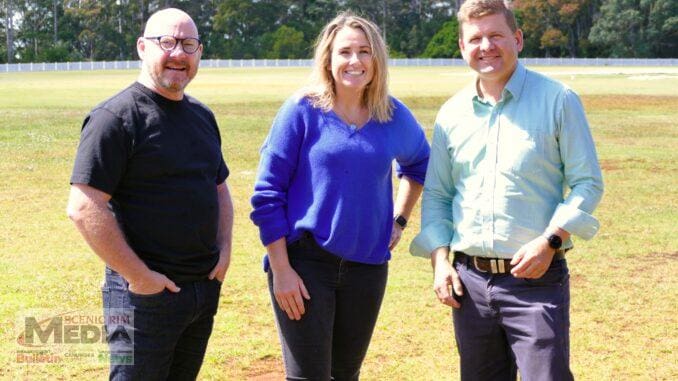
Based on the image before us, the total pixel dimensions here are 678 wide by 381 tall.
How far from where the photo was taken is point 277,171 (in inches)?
151

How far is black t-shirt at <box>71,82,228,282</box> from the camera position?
11.5ft

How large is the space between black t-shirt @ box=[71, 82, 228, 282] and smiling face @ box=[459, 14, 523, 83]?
3.80 feet

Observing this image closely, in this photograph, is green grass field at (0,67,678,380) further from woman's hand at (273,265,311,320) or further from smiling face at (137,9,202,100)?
smiling face at (137,9,202,100)

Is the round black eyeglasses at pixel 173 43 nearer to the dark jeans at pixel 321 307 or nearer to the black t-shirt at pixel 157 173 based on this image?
the black t-shirt at pixel 157 173

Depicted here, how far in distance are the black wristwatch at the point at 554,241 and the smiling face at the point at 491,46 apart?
68cm

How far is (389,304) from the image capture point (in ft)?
24.6

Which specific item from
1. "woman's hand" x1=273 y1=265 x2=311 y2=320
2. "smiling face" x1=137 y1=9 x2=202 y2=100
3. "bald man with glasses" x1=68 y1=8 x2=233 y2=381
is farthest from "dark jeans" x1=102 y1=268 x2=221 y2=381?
"smiling face" x1=137 y1=9 x2=202 y2=100

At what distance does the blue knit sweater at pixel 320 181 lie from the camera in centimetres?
383

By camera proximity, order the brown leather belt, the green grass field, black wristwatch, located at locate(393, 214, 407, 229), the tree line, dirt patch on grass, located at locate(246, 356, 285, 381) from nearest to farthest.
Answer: the brown leather belt, black wristwatch, located at locate(393, 214, 407, 229), dirt patch on grass, located at locate(246, 356, 285, 381), the green grass field, the tree line

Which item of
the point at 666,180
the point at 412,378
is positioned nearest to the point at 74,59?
the point at 666,180

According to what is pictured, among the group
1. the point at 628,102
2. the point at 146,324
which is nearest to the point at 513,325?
the point at 146,324

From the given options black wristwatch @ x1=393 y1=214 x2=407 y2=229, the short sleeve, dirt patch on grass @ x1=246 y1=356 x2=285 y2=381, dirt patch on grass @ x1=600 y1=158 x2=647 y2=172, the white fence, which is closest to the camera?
the short sleeve

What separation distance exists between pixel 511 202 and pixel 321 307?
903mm

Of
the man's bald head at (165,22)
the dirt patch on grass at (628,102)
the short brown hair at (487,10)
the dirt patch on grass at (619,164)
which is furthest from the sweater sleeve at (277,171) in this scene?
the dirt patch on grass at (628,102)
